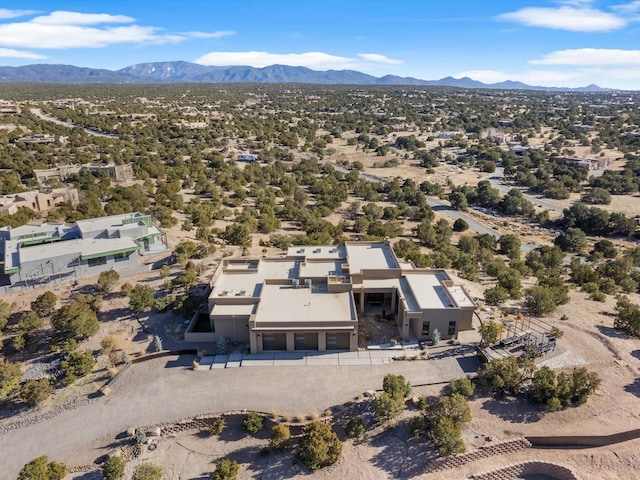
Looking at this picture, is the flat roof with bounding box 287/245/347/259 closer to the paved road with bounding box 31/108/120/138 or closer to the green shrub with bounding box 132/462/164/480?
the green shrub with bounding box 132/462/164/480

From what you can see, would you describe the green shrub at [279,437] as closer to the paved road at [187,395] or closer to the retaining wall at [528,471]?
the paved road at [187,395]

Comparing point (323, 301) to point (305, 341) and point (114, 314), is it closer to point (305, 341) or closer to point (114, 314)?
point (305, 341)

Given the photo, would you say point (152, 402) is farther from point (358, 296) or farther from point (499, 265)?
point (499, 265)

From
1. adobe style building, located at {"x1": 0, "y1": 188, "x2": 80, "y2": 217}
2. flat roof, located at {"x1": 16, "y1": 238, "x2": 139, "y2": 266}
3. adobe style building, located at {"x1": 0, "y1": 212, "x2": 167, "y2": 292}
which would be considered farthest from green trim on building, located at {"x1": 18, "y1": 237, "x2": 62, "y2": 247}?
adobe style building, located at {"x1": 0, "y1": 188, "x2": 80, "y2": 217}

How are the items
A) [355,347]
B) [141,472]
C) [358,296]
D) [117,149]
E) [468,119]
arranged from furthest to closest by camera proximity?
[468,119]
[117,149]
[358,296]
[355,347]
[141,472]

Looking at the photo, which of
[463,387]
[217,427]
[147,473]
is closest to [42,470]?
[147,473]

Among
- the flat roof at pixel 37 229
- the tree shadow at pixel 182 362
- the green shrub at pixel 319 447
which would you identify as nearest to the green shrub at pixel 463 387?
the green shrub at pixel 319 447

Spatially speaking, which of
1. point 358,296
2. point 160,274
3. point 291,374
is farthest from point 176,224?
point 291,374

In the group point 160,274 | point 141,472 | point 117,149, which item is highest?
point 117,149
